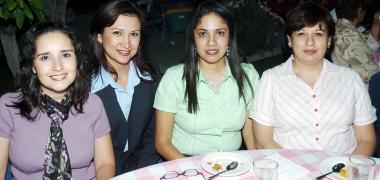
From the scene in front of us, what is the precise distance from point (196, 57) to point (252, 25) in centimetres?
460

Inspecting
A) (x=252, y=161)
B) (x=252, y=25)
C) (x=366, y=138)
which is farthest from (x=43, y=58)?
(x=252, y=25)

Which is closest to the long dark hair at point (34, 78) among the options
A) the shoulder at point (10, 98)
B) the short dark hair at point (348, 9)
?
the shoulder at point (10, 98)

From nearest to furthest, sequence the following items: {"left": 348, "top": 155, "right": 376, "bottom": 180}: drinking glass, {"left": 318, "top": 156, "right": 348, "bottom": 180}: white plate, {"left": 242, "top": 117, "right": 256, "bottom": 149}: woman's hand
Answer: {"left": 348, "top": 155, "right": 376, "bottom": 180}: drinking glass, {"left": 318, "top": 156, "right": 348, "bottom": 180}: white plate, {"left": 242, "top": 117, "right": 256, "bottom": 149}: woman's hand

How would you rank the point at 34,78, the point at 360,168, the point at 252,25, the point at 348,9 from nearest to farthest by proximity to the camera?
1. the point at 360,168
2. the point at 34,78
3. the point at 348,9
4. the point at 252,25

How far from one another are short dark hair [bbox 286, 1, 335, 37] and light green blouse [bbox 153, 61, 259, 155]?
570 mm

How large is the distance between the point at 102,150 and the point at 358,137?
68.6 inches

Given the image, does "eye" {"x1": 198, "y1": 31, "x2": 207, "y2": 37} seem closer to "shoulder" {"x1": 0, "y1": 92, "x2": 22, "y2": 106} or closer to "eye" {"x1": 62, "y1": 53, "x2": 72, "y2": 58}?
"eye" {"x1": 62, "y1": 53, "x2": 72, "y2": 58}

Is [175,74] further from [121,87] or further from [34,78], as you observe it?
[34,78]

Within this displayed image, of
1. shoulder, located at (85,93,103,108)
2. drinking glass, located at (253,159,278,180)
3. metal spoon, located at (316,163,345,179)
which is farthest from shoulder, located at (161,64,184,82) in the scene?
metal spoon, located at (316,163,345,179)

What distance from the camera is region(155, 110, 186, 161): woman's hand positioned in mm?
2814

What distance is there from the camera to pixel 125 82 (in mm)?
2926

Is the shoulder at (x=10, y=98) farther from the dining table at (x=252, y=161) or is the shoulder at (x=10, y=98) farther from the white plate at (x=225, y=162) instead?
the white plate at (x=225, y=162)

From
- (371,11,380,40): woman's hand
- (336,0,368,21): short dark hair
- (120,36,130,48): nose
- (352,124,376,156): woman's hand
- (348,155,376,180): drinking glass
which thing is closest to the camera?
(348,155,376,180): drinking glass

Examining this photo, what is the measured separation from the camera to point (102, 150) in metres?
2.48
